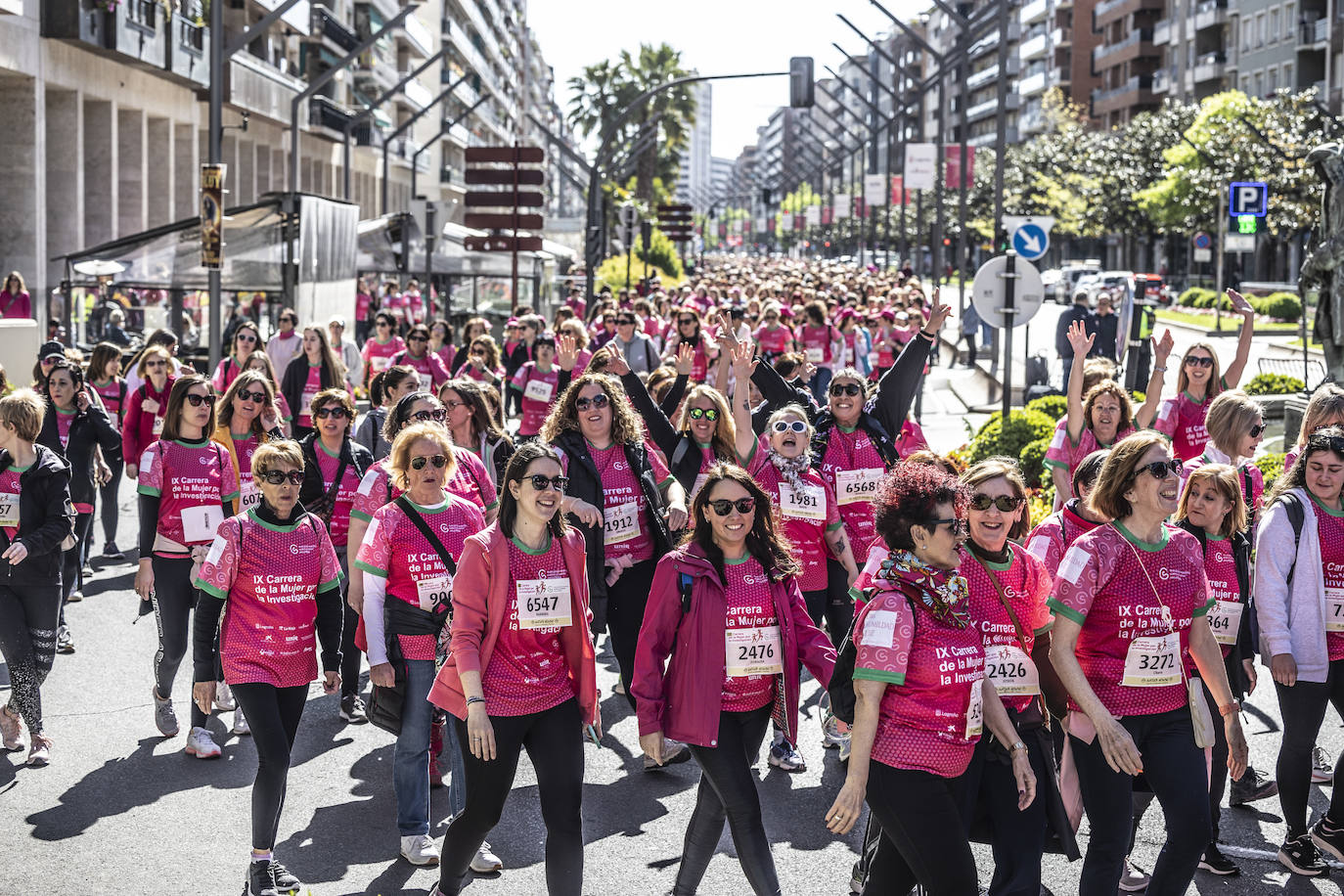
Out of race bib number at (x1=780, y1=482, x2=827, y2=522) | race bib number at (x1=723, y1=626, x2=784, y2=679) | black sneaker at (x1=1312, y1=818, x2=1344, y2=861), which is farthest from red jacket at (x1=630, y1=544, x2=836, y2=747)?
black sneaker at (x1=1312, y1=818, x2=1344, y2=861)

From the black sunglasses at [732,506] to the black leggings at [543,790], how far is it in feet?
2.62

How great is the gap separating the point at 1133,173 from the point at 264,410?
217ft

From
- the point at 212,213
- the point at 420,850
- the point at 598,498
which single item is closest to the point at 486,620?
the point at 420,850

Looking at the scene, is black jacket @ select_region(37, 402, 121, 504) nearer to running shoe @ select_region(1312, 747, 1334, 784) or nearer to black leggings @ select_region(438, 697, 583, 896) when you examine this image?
black leggings @ select_region(438, 697, 583, 896)

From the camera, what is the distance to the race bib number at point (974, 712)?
474 cm

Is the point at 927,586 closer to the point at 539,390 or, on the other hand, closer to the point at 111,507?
the point at 539,390

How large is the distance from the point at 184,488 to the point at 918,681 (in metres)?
4.47

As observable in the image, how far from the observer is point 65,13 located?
3048 cm

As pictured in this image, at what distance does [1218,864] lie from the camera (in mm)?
6254

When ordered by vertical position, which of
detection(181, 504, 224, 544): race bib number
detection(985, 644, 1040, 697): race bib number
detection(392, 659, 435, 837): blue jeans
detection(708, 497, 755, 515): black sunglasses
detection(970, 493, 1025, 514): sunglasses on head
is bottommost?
detection(392, 659, 435, 837): blue jeans

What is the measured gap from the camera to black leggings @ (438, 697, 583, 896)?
209 inches

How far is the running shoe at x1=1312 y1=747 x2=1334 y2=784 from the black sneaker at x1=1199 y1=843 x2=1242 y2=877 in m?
1.36

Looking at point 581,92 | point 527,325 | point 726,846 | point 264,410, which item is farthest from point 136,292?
point 581,92

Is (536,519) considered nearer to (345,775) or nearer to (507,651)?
(507,651)
